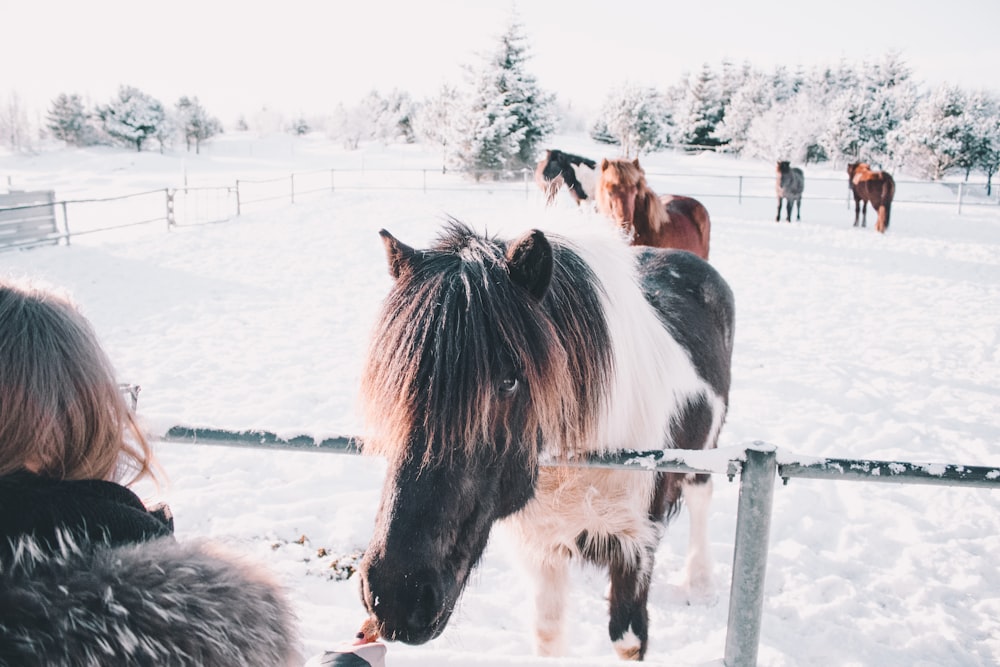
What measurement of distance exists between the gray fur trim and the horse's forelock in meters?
0.52

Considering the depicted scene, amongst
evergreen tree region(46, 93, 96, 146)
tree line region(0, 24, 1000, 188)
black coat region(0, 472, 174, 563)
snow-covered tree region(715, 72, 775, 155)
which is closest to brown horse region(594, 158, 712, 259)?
black coat region(0, 472, 174, 563)

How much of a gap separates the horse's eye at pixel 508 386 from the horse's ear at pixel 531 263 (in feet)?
0.73

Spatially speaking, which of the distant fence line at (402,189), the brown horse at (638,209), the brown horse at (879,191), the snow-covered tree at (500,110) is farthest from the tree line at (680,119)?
the brown horse at (638,209)

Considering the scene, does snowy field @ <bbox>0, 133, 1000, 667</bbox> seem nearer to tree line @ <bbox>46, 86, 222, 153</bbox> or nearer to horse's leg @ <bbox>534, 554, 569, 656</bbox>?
horse's leg @ <bbox>534, 554, 569, 656</bbox>

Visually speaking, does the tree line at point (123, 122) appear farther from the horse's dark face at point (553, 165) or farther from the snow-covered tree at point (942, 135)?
the snow-covered tree at point (942, 135)

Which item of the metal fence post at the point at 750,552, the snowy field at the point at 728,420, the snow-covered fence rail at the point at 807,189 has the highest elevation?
the snow-covered fence rail at the point at 807,189

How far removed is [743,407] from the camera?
225 inches

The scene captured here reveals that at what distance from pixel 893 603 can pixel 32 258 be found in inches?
523

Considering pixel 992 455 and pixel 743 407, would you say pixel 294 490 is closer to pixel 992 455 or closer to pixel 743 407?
pixel 743 407

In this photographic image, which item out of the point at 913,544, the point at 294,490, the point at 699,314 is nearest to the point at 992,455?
the point at 913,544

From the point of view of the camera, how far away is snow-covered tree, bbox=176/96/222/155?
44.6m

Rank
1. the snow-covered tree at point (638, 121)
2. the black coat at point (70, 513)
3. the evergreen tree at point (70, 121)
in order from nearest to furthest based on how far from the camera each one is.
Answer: the black coat at point (70, 513) → the evergreen tree at point (70, 121) → the snow-covered tree at point (638, 121)

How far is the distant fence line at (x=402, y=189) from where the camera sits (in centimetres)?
1856

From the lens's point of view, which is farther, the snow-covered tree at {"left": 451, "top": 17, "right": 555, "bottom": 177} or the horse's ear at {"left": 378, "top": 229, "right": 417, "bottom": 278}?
the snow-covered tree at {"left": 451, "top": 17, "right": 555, "bottom": 177}
